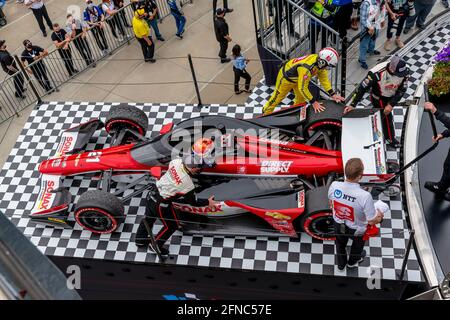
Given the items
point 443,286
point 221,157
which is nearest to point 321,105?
point 221,157

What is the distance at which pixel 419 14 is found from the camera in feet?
25.5

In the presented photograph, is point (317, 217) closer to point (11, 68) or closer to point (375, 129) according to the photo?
point (375, 129)

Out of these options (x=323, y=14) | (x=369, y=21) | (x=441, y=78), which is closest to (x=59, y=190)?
(x=323, y=14)

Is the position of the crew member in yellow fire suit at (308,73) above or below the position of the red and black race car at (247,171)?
above

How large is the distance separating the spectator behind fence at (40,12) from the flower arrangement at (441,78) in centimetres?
771

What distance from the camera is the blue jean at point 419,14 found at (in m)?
7.61

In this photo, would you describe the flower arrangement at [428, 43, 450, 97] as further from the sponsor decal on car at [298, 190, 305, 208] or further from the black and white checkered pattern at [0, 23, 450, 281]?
the sponsor decal on car at [298, 190, 305, 208]

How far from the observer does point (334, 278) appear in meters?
5.15

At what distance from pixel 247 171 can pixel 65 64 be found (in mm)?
5345

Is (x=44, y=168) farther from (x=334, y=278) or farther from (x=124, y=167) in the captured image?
(x=334, y=278)

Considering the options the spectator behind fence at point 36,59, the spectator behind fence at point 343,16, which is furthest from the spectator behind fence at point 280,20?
the spectator behind fence at point 36,59

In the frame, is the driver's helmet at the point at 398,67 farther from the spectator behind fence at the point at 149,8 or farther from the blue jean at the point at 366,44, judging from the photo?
the spectator behind fence at the point at 149,8

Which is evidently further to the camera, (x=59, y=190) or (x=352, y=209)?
(x=59, y=190)

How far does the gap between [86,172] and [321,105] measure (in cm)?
287
